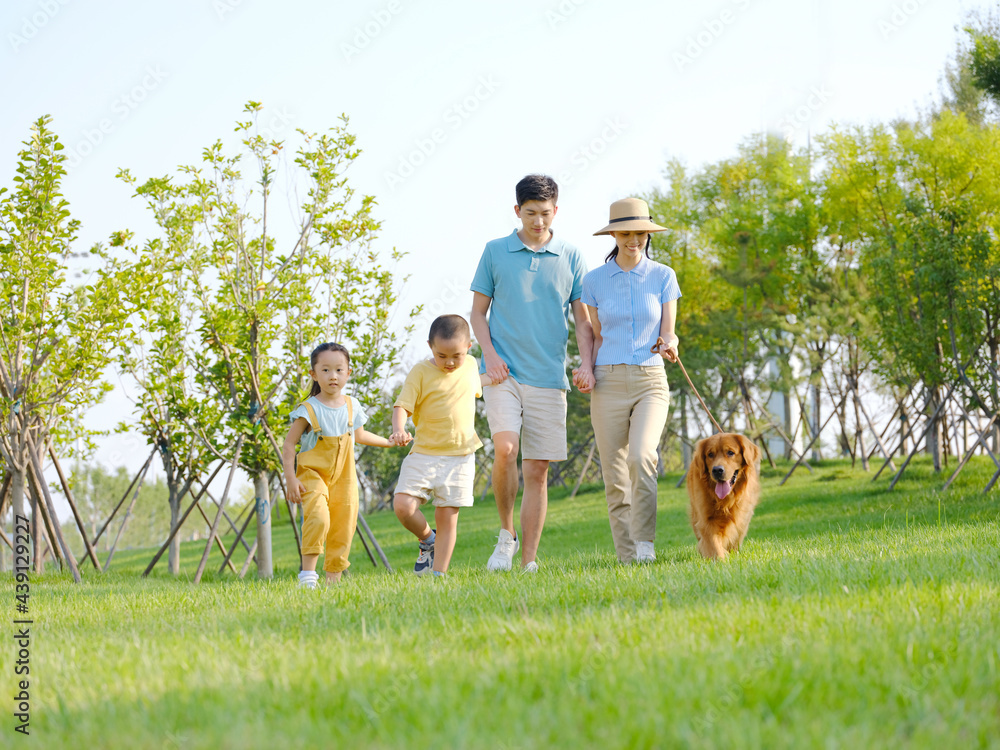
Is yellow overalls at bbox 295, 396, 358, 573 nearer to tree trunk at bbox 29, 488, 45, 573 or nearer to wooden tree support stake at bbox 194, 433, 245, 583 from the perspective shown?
wooden tree support stake at bbox 194, 433, 245, 583

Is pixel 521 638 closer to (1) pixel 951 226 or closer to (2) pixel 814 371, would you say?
(1) pixel 951 226

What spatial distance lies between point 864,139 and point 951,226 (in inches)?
266

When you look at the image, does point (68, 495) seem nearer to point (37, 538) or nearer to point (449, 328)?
point (37, 538)

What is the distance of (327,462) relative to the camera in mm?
5633

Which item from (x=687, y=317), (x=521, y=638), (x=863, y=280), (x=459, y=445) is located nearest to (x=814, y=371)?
(x=863, y=280)

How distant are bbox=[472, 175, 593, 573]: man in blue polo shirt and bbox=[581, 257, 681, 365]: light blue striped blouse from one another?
0.69ft

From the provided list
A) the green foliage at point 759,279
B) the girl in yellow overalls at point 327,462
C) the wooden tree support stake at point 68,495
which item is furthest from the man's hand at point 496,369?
the green foliage at point 759,279

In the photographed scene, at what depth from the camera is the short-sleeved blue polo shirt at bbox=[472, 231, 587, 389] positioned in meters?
5.60

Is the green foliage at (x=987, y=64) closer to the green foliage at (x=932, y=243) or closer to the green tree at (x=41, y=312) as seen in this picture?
the green foliage at (x=932, y=243)

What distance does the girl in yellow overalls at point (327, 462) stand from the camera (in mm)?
5523

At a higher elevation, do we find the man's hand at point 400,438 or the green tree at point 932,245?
the green tree at point 932,245

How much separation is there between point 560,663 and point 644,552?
313 cm

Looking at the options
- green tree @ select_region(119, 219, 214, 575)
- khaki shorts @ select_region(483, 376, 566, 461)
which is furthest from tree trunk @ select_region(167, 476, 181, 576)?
khaki shorts @ select_region(483, 376, 566, 461)

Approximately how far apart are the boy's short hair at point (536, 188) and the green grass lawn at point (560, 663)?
2.37 meters
